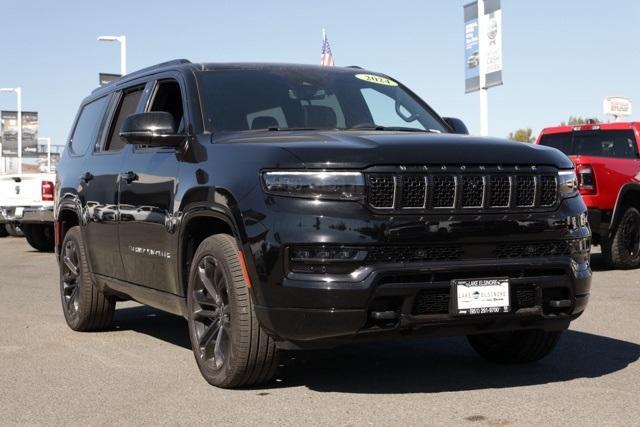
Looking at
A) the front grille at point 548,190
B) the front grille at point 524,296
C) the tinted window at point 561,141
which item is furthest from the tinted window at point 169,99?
the tinted window at point 561,141

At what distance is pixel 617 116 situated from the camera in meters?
24.4

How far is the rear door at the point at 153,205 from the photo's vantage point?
612cm

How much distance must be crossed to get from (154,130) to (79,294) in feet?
8.30

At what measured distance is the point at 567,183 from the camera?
5551 millimetres

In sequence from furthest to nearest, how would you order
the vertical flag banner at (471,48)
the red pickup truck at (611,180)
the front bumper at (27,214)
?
the vertical flag banner at (471,48) → the front bumper at (27,214) → the red pickup truck at (611,180)

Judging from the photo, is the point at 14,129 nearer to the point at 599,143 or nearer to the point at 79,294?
the point at 599,143

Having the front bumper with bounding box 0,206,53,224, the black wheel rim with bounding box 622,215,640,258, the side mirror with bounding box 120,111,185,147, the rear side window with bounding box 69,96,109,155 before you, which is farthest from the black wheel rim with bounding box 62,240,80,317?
the front bumper with bounding box 0,206,53,224

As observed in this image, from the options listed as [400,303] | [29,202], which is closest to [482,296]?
[400,303]

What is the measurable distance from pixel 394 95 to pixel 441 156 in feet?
6.54

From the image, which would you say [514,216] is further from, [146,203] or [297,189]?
[146,203]

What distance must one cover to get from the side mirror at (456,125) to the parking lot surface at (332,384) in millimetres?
1478

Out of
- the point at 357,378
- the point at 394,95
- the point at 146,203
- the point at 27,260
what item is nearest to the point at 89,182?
the point at 146,203

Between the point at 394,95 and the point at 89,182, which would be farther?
the point at 89,182

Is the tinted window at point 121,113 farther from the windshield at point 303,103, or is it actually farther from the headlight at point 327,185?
the headlight at point 327,185
